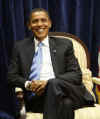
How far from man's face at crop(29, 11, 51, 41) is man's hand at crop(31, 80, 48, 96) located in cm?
41

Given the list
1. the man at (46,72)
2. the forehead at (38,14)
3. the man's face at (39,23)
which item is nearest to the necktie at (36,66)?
the man at (46,72)

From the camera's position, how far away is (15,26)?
211 cm

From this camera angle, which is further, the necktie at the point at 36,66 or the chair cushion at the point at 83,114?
the necktie at the point at 36,66

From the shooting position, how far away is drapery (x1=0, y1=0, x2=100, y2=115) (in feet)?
6.82

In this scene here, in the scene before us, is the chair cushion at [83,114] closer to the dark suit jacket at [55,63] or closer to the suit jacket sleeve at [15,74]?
the dark suit jacket at [55,63]

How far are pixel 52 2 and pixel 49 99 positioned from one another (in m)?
1.21

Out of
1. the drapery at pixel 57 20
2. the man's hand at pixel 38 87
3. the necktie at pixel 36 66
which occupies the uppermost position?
the drapery at pixel 57 20

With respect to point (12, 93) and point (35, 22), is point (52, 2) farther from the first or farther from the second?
point (12, 93)

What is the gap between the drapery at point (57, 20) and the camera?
2080mm

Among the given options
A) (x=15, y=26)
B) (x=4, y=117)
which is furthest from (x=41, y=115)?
(x=15, y=26)

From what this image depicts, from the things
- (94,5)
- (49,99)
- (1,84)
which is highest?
(94,5)

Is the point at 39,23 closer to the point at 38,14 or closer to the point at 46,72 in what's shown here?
the point at 38,14

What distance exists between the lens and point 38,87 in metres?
1.46

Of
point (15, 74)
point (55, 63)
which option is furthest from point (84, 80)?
point (15, 74)
